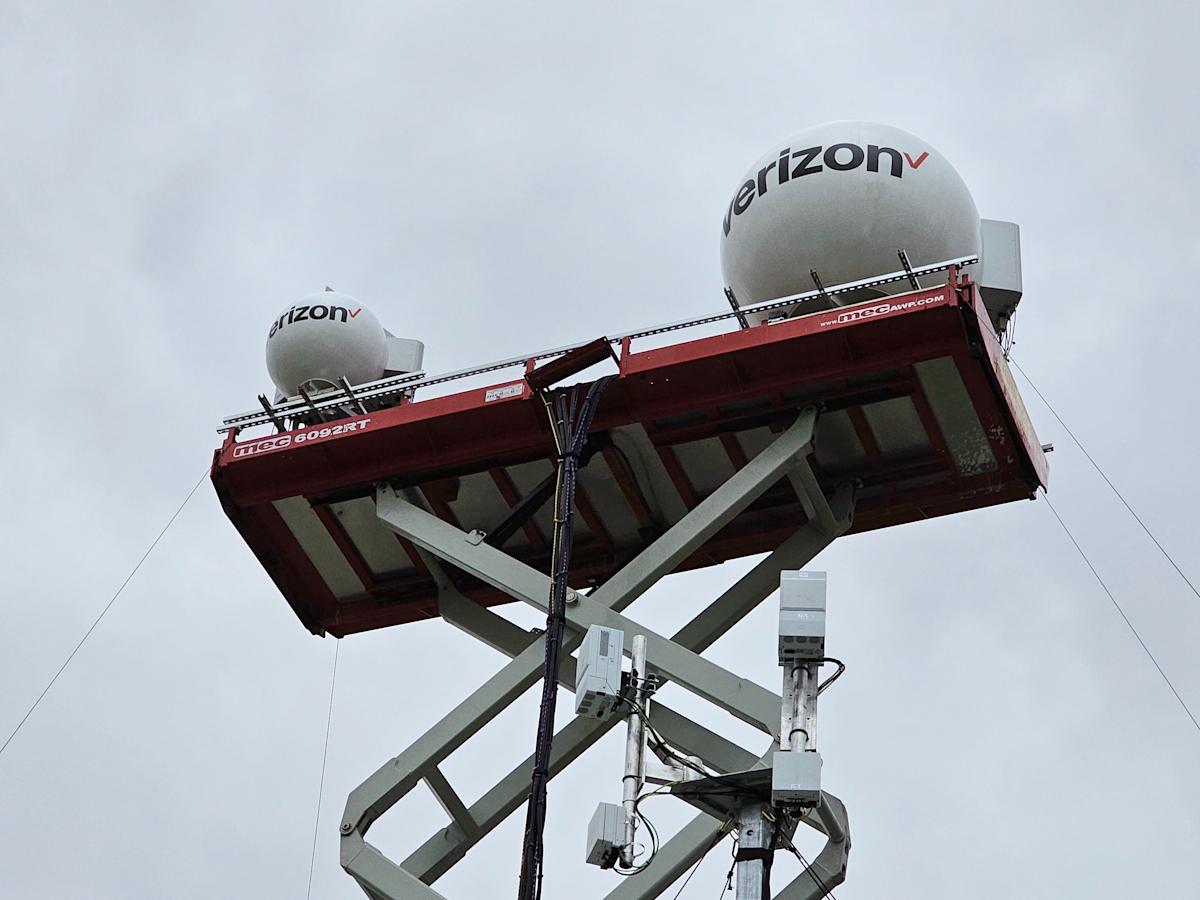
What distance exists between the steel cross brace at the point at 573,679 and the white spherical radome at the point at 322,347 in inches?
99.1

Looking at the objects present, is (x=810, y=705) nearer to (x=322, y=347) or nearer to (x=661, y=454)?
(x=661, y=454)

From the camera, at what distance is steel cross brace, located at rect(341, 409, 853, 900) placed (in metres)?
20.0

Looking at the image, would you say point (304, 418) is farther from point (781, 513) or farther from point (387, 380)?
point (781, 513)

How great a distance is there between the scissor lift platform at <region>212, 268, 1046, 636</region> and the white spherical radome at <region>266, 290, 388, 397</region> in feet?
5.13

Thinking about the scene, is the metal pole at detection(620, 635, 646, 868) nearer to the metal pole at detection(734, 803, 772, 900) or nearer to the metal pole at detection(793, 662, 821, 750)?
the metal pole at detection(734, 803, 772, 900)

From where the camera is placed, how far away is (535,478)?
74.2ft

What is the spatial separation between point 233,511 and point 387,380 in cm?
242

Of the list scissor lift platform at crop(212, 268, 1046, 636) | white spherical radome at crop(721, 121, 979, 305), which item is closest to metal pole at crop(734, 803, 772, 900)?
scissor lift platform at crop(212, 268, 1046, 636)

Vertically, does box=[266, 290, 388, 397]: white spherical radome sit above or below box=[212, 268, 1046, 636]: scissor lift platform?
above

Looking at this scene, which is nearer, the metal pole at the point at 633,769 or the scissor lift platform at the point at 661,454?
the metal pole at the point at 633,769

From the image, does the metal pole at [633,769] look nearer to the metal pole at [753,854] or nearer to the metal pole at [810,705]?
the metal pole at [753,854]

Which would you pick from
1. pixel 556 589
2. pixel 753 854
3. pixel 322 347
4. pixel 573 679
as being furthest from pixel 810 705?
pixel 322 347

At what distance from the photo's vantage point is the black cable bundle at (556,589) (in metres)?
16.8

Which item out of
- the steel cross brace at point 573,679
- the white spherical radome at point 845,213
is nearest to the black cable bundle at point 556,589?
the steel cross brace at point 573,679
